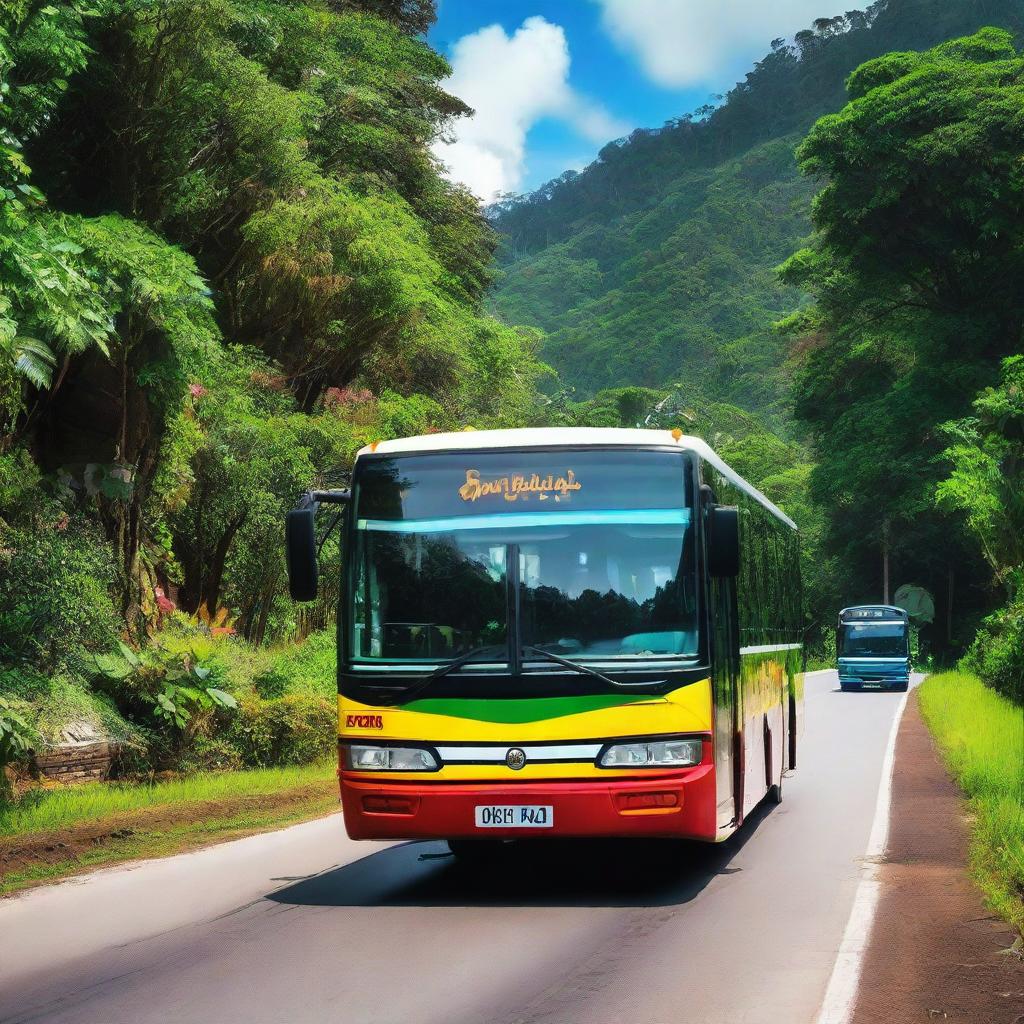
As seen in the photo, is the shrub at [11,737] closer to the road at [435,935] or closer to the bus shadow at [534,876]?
the road at [435,935]

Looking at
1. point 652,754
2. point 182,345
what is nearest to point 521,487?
point 652,754

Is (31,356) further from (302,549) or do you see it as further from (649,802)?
(649,802)

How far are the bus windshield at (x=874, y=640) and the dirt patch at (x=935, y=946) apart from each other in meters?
33.7

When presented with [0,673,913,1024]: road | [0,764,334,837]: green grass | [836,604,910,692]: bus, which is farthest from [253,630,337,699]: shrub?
[836,604,910,692]: bus

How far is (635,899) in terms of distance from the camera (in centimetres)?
989

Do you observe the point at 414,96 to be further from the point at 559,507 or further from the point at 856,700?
the point at 559,507

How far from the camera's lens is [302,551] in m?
9.84

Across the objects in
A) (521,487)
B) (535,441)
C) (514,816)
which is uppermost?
(535,441)

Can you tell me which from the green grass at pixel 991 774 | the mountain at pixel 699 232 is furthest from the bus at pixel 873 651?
the mountain at pixel 699 232

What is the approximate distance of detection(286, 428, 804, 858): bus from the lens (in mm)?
9523

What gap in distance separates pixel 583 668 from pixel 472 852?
9.92 feet

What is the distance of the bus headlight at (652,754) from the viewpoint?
9.52 meters

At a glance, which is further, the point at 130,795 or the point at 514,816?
the point at 130,795

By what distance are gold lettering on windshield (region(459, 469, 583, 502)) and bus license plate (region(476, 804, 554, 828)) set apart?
2.05 metres
